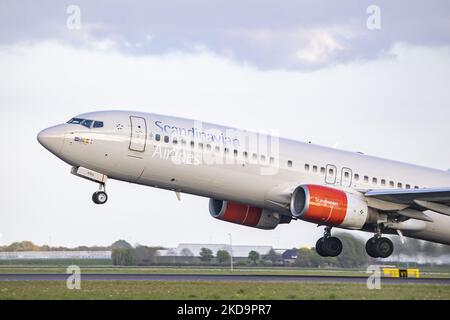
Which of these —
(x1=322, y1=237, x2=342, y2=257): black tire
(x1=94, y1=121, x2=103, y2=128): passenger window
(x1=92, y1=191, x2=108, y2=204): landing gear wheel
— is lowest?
(x1=322, y1=237, x2=342, y2=257): black tire

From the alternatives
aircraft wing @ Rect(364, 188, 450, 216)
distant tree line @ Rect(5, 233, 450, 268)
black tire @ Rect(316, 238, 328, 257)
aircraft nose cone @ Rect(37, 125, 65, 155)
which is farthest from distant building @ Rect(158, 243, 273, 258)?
aircraft nose cone @ Rect(37, 125, 65, 155)

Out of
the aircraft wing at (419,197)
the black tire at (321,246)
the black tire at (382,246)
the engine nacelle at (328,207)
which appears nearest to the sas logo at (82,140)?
the engine nacelle at (328,207)

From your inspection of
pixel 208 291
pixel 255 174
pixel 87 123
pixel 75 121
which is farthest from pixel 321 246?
pixel 208 291

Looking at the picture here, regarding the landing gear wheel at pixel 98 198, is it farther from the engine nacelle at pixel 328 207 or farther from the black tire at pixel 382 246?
the black tire at pixel 382 246

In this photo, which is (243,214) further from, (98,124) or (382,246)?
(98,124)

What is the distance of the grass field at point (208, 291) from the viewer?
86.0 feet

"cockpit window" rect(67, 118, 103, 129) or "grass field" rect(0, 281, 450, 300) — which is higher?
"cockpit window" rect(67, 118, 103, 129)

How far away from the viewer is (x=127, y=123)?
37.0 meters

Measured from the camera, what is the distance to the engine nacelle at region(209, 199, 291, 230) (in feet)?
141

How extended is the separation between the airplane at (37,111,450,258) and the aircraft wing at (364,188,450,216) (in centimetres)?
4

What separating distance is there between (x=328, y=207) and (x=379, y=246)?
451 cm

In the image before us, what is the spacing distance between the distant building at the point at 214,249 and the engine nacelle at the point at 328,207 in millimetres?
18807

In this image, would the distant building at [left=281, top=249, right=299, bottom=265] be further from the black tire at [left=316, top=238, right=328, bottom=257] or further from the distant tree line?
the black tire at [left=316, top=238, right=328, bottom=257]

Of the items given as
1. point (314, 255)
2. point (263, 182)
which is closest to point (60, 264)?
point (314, 255)
